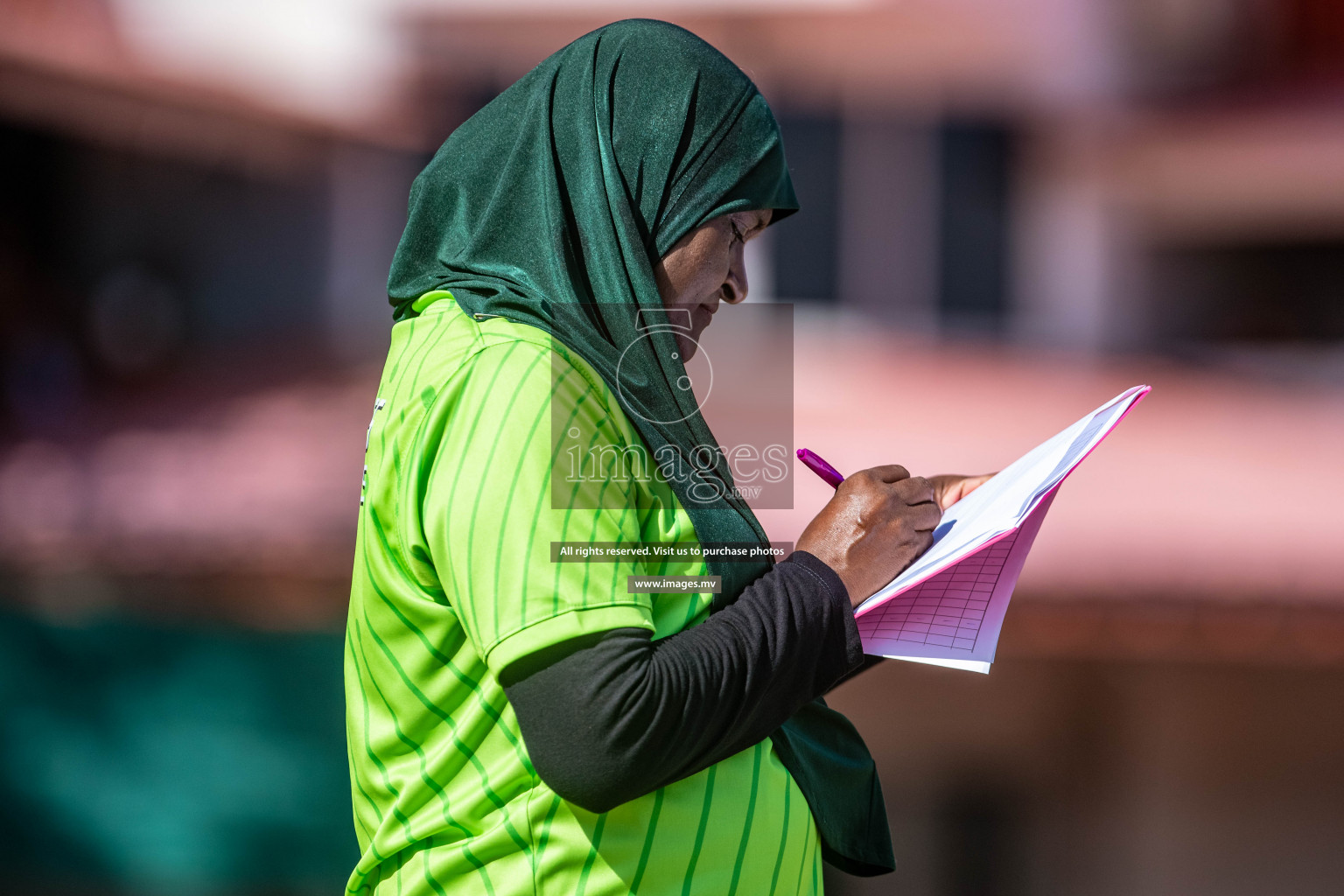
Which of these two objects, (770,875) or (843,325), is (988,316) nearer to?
(843,325)

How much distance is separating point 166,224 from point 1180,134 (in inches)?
217

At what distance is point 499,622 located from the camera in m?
0.69

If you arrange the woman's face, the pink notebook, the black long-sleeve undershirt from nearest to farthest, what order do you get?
1. the black long-sleeve undershirt
2. the pink notebook
3. the woman's face

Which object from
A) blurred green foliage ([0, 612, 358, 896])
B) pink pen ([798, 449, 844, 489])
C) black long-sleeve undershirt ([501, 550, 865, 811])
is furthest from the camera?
blurred green foliage ([0, 612, 358, 896])

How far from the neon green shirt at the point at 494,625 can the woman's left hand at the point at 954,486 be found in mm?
370

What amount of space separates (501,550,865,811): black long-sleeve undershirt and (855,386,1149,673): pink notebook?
0.08m

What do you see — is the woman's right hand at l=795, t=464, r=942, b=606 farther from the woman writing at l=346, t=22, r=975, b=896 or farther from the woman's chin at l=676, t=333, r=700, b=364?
the woman's chin at l=676, t=333, r=700, b=364

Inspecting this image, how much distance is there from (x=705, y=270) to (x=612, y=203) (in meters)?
0.12

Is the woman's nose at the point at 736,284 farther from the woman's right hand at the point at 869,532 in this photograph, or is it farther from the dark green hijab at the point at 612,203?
the woman's right hand at the point at 869,532

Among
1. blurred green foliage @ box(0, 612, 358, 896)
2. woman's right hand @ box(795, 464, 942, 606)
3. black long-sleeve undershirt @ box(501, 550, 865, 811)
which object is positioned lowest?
blurred green foliage @ box(0, 612, 358, 896)

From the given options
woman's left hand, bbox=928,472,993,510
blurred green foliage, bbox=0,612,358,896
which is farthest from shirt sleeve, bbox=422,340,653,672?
blurred green foliage, bbox=0,612,358,896

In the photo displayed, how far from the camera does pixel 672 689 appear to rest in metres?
0.70

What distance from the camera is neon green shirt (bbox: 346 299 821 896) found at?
702mm

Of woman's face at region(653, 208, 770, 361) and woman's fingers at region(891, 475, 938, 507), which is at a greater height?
woman's face at region(653, 208, 770, 361)
